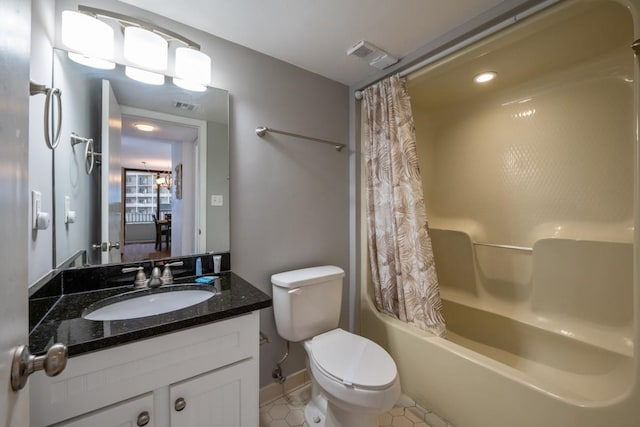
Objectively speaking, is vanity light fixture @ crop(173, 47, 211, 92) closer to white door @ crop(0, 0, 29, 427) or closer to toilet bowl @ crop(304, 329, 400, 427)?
white door @ crop(0, 0, 29, 427)

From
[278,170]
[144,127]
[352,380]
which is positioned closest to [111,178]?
[144,127]

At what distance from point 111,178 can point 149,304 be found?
25.0 inches

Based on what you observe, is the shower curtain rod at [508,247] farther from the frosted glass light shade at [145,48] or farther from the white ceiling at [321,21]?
the frosted glass light shade at [145,48]

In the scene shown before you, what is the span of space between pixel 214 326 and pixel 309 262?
96 centimetres

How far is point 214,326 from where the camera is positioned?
38.2 inches

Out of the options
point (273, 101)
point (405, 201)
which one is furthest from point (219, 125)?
point (405, 201)

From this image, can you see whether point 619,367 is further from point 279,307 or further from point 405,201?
point 279,307

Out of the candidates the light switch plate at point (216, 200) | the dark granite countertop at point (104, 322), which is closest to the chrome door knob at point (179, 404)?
the dark granite countertop at point (104, 322)

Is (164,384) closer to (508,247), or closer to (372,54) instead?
(372,54)

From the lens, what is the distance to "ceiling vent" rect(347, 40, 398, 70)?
1.56 metres

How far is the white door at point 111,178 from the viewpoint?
1251 mm

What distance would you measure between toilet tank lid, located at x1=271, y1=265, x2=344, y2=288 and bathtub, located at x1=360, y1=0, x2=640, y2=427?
436 mm

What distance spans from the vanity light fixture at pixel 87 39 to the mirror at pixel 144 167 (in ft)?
0.13

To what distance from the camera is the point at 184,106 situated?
144cm
